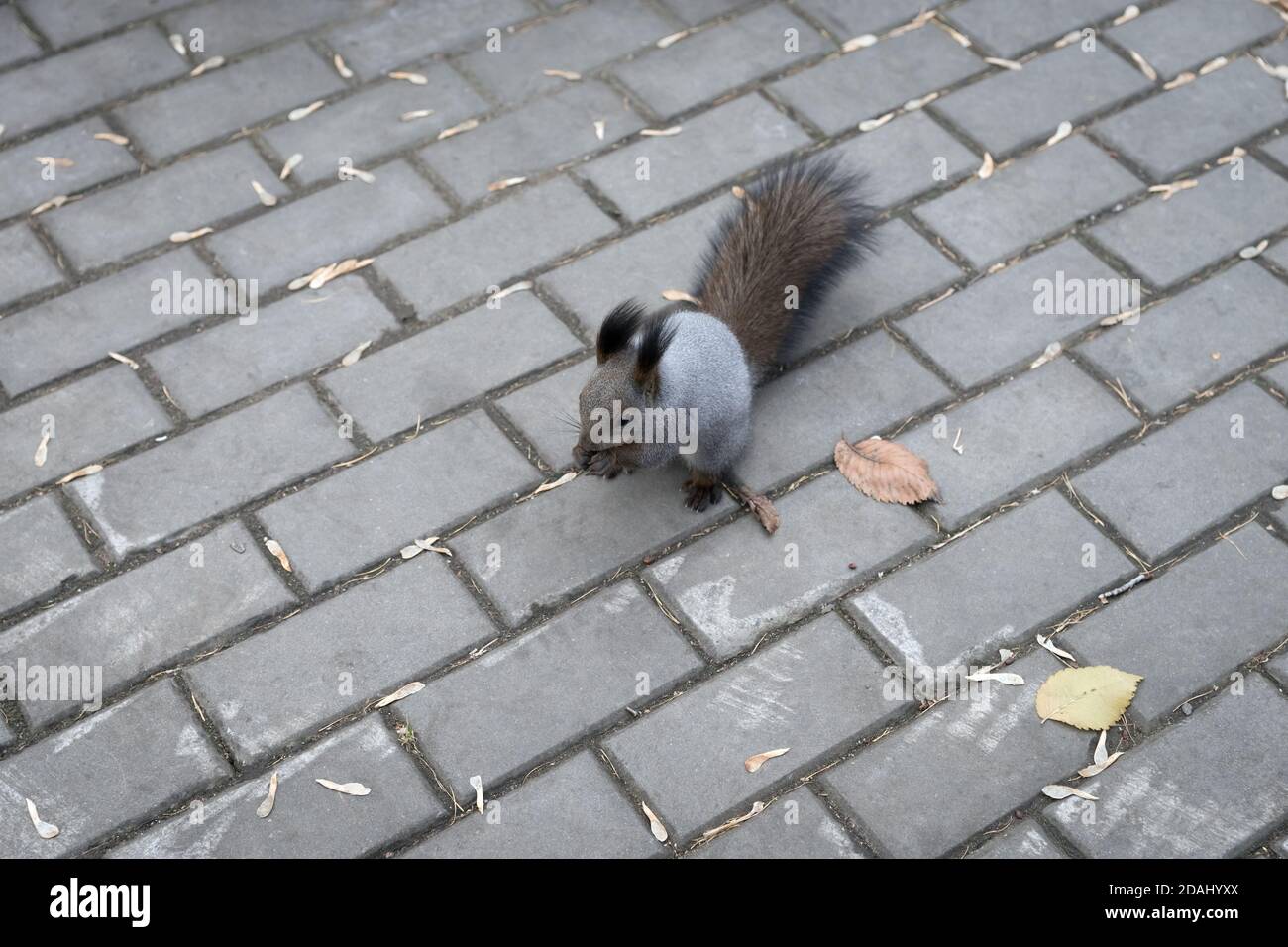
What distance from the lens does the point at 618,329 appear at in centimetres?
347

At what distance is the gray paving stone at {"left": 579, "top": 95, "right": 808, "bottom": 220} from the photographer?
4.59 m

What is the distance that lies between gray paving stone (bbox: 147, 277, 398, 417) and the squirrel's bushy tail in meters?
1.02

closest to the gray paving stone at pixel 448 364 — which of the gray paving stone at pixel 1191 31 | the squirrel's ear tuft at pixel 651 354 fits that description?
the squirrel's ear tuft at pixel 651 354

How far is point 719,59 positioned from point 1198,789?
301 centimetres

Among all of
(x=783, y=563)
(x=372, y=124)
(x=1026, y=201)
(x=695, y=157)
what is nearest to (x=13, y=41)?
(x=372, y=124)

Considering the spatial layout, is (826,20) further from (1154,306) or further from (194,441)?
(194,441)

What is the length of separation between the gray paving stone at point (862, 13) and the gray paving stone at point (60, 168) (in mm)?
2511

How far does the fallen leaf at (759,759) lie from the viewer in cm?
332

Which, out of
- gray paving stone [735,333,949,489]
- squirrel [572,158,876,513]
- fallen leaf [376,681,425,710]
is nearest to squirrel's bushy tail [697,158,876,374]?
squirrel [572,158,876,513]

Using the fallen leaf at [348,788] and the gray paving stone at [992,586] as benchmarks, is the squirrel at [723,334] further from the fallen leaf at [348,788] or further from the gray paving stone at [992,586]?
the fallen leaf at [348,788]

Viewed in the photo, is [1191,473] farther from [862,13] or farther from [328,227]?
[328,227]

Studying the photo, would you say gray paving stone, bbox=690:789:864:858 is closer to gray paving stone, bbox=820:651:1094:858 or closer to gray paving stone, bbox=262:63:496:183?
gray paving stone, bbox=820:651:1094:858

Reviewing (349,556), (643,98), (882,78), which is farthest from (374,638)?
(882,78)

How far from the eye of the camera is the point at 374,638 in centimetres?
353
